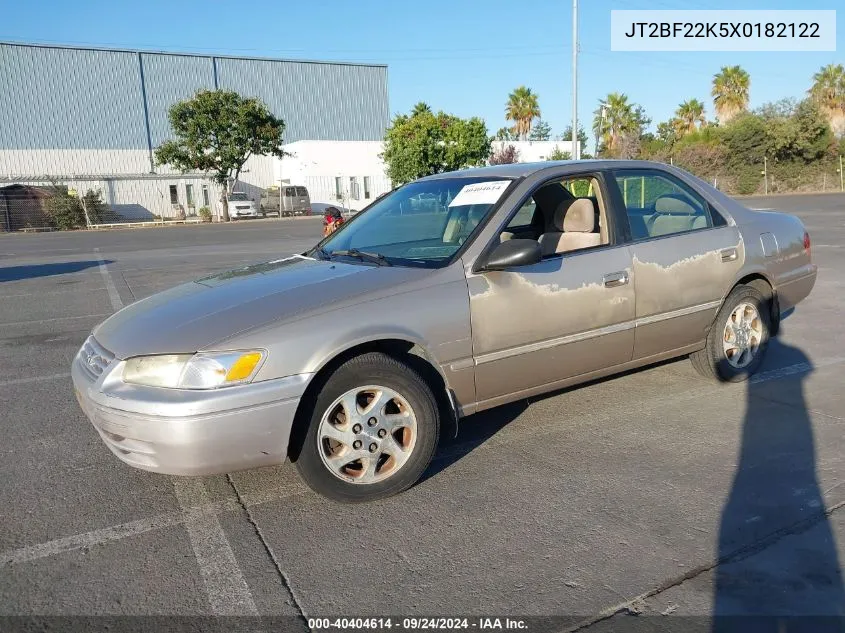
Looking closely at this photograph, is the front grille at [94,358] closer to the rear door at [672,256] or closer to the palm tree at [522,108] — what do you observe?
the rear door at [672,256]

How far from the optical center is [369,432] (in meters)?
3.27

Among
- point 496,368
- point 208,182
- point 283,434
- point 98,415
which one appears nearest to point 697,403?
point 496,368

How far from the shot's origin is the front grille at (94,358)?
327 centimetres

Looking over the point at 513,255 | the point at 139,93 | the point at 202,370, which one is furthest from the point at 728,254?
the point at 139,93

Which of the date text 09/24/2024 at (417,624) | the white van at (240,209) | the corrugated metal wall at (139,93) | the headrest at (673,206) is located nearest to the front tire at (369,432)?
the date text 09/24/2024 at (417,624)

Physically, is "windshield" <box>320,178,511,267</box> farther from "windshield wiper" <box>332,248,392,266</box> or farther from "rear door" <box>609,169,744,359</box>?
"rear door" <box>609,169,744,359</box>

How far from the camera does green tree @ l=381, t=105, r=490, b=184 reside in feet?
134

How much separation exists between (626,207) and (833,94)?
2336 inches

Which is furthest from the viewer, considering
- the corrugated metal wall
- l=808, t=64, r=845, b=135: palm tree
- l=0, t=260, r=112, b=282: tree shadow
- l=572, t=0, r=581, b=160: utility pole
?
l=808, t=64, r=845, b=135: palm tree

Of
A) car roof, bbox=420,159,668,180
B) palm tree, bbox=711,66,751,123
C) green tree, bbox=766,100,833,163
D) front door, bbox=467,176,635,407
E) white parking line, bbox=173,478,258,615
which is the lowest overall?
white parking line, bbox=173,478,258,615

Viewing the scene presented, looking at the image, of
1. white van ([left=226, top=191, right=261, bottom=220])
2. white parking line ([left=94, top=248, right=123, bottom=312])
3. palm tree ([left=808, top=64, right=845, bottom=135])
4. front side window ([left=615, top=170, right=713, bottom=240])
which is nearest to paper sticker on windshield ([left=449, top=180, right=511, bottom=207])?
front side window ([left=615, top=170, right=713, bottom=240])

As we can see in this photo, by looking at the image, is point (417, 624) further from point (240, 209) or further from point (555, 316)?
point (240, 209)

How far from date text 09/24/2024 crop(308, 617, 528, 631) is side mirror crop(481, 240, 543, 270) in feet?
5.82

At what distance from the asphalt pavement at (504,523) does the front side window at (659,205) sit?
1.16 metres
